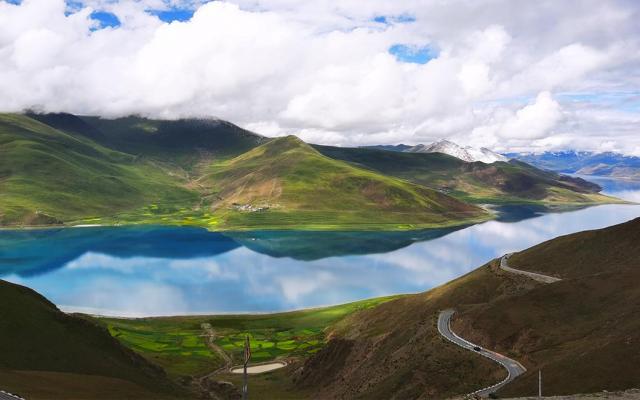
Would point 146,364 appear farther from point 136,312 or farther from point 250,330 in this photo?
point 136,312

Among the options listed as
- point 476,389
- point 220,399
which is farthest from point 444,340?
point 220,399

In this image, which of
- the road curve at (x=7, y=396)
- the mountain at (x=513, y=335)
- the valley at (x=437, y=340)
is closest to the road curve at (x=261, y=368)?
the valley at (x=437, y=340)

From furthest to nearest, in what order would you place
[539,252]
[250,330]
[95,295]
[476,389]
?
[95,295] → [250,330] → [539,252] → [476,389]

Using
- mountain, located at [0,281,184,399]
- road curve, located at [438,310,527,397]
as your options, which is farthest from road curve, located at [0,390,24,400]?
road curve, located at [438,310,527,397]

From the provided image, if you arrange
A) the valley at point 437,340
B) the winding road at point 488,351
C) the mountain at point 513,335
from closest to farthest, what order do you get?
the mountain at point 513,335 → the winding road at point 488,351 → the valley at point 437,340

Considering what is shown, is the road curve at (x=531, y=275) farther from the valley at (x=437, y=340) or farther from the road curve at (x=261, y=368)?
the road curve at (x=261, y=368)

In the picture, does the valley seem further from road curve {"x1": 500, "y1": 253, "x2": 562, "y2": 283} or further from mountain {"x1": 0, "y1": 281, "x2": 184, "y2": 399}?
road curve {"x1": 500, "y1": 253, "x2": 562, "y2": 283}
